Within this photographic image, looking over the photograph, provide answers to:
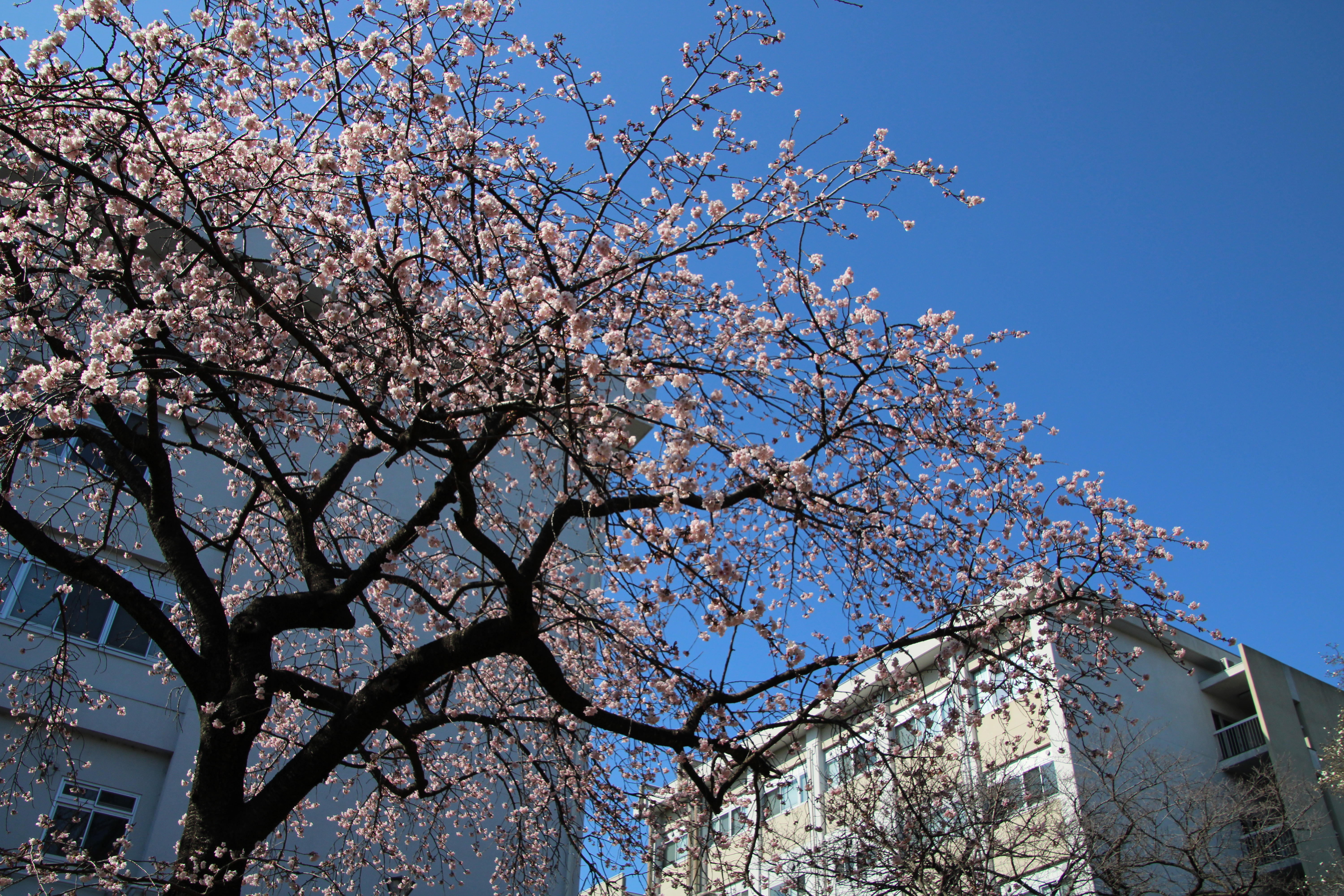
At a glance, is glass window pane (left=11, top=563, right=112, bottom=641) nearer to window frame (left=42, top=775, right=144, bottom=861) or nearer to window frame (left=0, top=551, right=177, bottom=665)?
window frame (left=0, top=551, right=177, bottom=665)

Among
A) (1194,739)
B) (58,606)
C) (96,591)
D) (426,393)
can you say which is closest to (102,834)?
(58,606)

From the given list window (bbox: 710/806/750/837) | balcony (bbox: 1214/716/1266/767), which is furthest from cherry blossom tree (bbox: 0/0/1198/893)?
balcony (bbox: 1214/716/1266/767)

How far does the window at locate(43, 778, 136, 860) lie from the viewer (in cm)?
1015

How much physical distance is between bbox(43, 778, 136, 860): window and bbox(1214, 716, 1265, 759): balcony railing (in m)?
17.8

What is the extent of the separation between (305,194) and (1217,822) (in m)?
13.3

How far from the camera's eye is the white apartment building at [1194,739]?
13.9 meters

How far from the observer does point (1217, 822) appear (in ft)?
40.7

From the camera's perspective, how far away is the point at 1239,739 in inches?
683

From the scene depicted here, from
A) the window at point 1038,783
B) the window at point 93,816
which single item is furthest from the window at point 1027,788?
the window at point 93,816

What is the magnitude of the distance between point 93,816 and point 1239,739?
1845 centimetres

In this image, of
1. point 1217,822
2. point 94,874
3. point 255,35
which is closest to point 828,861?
point 1217,822

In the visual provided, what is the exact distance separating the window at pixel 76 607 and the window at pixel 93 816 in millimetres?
1689

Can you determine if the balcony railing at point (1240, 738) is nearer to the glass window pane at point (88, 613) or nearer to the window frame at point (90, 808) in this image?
the window frame at point (90, 808)

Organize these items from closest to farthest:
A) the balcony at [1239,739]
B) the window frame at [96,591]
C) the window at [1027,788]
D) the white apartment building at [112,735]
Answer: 1. the white apartment building at [112,735]
2. the window frame at [96,591]
3. the window at [1027,788]
4. the balcony at [1239,739]
